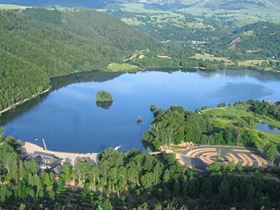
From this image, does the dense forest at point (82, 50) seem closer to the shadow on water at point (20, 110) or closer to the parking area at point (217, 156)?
the shadow on water at point (20, 110)

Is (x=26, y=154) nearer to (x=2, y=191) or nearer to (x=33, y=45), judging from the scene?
(x=2, y=191)

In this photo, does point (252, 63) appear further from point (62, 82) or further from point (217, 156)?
point (217, 156)

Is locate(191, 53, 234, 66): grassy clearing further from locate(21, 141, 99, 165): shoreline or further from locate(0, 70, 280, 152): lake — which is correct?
locate(21, 141, 99, 165): shoreline

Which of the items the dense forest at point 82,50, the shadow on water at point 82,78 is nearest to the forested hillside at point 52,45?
the dense forest at point 82,50

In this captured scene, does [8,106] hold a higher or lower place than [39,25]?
lower

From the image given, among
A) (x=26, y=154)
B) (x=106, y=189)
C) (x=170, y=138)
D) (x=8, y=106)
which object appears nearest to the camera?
(x=106, y=189)

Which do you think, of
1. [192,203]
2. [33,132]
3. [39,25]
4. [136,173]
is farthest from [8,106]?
[39,25]

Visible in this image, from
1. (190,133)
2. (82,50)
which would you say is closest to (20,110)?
(190,133)

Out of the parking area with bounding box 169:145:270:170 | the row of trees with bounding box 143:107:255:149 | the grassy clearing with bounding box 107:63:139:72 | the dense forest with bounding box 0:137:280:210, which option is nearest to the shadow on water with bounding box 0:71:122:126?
the grassy clearing with bounding box 107:63:139:72
